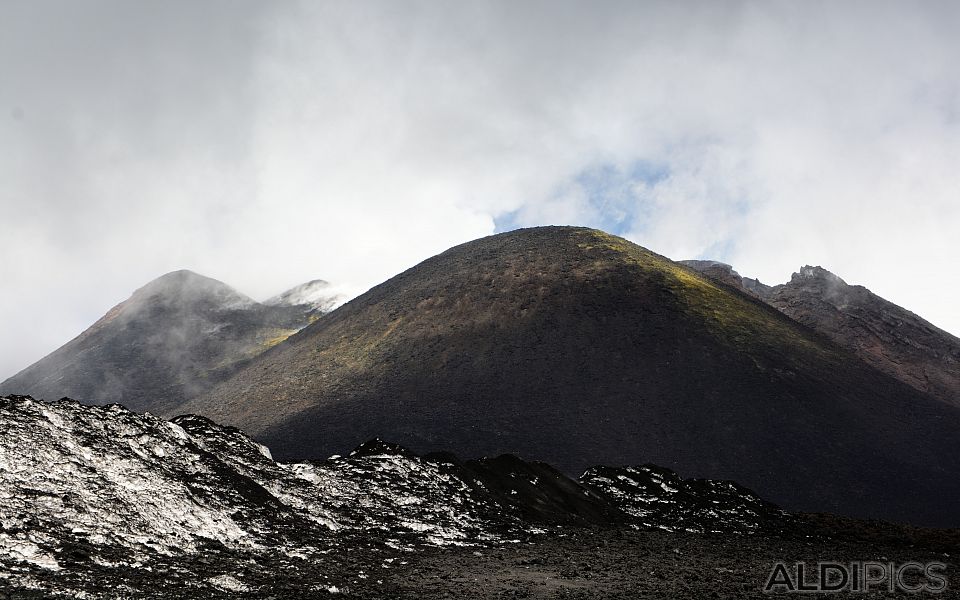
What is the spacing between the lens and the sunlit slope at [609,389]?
167 ft

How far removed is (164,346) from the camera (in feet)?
377

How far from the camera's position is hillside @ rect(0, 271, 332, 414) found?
95812 mm

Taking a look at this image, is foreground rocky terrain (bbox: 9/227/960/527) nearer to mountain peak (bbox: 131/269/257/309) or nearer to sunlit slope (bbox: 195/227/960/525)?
sunlit slope (bbox: 195/227/960/525)

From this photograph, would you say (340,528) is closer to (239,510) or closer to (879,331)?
(239,510)

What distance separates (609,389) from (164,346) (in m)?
84.3

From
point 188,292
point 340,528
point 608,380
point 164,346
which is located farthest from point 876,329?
point 188,292

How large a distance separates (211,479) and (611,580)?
42.8 ft

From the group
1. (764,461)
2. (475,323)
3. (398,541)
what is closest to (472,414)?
(475,323)

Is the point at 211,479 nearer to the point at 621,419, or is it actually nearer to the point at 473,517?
the point at 473,517

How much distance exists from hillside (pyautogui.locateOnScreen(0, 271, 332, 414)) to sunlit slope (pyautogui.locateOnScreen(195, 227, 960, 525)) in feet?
73.5

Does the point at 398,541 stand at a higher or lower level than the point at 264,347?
lower

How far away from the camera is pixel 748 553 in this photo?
965 inches

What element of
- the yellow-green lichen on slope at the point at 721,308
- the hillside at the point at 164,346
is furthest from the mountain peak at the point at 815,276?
the hillside at the point at 164,346

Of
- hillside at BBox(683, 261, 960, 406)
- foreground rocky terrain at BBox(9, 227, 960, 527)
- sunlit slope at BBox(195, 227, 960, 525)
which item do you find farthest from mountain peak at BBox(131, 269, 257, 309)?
hillside at BBox(683, 261, 960, 406)
